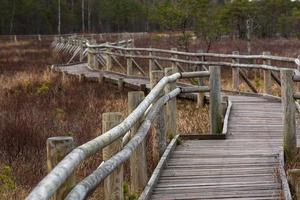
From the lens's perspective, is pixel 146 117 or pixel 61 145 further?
pixel 146 117

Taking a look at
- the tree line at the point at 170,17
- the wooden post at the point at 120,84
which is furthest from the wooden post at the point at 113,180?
Answer: the tree line at the point at 170,17

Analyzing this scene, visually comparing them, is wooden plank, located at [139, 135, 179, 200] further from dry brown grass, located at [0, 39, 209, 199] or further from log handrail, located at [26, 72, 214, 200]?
log handrail, located at [26, 72, 214, 200]

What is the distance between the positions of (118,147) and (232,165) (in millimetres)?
2334

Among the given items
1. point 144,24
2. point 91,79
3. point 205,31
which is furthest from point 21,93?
point 144,24

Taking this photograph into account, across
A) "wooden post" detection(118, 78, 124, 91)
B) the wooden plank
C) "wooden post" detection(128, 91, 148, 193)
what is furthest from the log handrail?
"wooden post" detection(118, 78, 124, 91)

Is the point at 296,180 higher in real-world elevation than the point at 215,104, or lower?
lower

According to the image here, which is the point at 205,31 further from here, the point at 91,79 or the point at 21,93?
the point at 21,93

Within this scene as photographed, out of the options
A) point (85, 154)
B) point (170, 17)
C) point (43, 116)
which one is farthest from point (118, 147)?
point (170, 17)

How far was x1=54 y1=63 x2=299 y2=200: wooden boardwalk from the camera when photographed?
5.52 meters

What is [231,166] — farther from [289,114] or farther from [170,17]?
[170,17]

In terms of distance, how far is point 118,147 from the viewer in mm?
4527

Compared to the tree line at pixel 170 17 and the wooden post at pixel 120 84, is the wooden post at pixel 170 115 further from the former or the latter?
the tree line at pixel 170 17

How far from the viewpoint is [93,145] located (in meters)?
3.58

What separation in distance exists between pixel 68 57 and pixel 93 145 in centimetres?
2789
